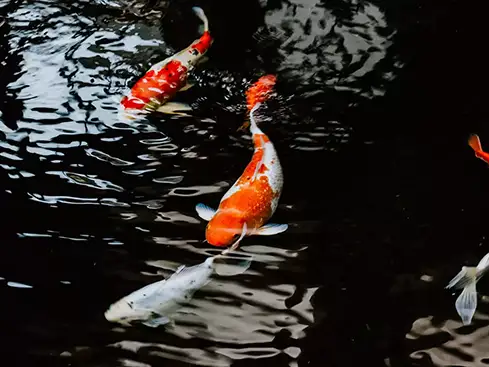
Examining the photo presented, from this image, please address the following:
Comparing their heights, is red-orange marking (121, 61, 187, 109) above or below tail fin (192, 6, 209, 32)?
below

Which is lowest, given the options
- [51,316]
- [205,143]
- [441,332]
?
[441,332]

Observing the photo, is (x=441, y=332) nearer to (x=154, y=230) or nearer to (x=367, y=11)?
(x=154, y=230)

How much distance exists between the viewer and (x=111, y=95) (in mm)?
2775

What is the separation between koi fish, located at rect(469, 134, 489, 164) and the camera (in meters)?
2.31

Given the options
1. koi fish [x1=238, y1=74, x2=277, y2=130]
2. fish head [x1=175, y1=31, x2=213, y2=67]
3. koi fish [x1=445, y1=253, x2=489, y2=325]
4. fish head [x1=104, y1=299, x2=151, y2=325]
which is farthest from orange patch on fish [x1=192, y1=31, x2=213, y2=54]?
koi fish [x1=445, y1=253, x2=489, y2=325]

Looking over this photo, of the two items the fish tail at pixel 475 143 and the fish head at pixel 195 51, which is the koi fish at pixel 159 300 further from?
the fish head at pixel 195 51

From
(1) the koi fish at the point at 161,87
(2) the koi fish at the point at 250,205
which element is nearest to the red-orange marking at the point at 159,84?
(1) the koi fish at the point at 161,87

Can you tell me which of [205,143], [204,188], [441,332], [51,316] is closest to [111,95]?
[205,143]

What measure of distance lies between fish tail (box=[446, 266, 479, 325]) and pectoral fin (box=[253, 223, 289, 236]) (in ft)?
1.93

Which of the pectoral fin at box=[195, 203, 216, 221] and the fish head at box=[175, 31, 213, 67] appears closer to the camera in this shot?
the pectoral fin at box=[195, 203, 216, 221]

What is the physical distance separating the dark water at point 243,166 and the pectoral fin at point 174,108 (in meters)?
0.04

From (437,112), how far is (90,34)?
6.16ft

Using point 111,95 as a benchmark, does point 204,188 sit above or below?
below

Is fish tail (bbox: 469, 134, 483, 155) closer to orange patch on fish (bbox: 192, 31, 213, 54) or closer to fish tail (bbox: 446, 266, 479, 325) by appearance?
fish tail (bbox: 446, 266, 479, 325)
